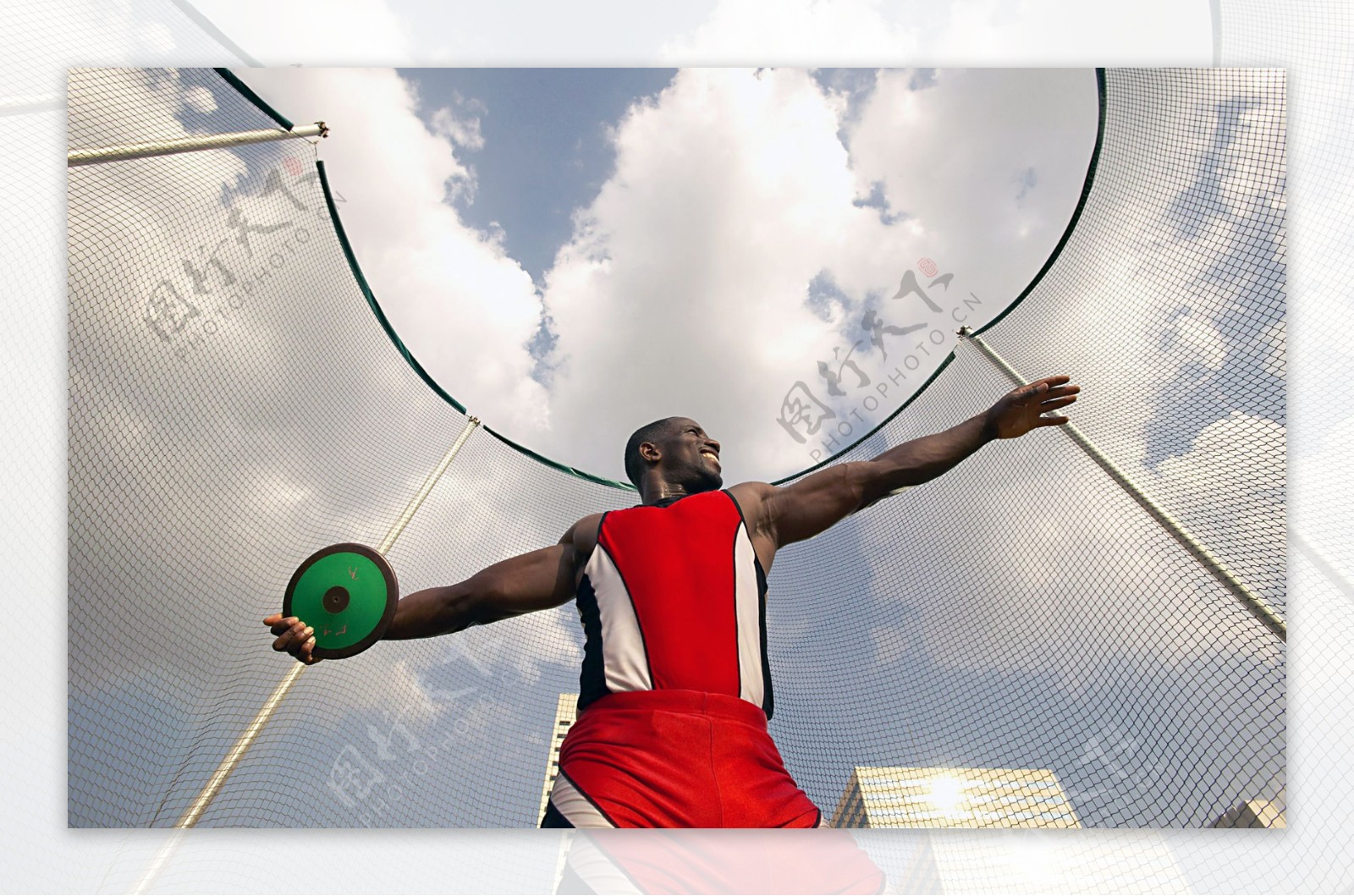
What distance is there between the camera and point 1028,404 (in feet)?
6.30

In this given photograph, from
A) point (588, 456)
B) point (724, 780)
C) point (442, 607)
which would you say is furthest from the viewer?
point (588, 456)

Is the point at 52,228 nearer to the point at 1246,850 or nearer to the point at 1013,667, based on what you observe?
the point at 1013,667

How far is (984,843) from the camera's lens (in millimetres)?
1984

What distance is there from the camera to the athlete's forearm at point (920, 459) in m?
1.90

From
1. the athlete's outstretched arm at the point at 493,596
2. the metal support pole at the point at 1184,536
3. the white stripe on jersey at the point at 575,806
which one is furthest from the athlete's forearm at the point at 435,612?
the metal support pole at the point at 1184,536

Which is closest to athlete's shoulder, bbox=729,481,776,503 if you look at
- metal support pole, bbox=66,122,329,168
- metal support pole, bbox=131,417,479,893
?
metal support pole, bbox=131,417,479,893

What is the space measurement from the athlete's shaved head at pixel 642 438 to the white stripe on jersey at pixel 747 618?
411 mm

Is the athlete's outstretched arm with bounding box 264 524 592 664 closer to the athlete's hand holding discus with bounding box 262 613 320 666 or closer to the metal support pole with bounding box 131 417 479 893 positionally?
the athlete's hand holding discus with bounding box 262 613 320 666

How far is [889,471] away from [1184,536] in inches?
32.1

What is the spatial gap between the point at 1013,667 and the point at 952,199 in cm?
133

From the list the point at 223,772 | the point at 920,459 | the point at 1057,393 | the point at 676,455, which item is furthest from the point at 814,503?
the point at 223,772

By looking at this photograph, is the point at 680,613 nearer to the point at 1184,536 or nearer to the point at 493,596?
the point at 493,596

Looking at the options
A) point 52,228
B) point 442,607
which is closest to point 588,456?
point 442,607

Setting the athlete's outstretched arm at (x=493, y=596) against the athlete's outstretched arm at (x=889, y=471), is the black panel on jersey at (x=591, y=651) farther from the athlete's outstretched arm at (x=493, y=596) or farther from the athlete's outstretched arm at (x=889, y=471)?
the athlete's outstretched arm at (x=889, y=471)
